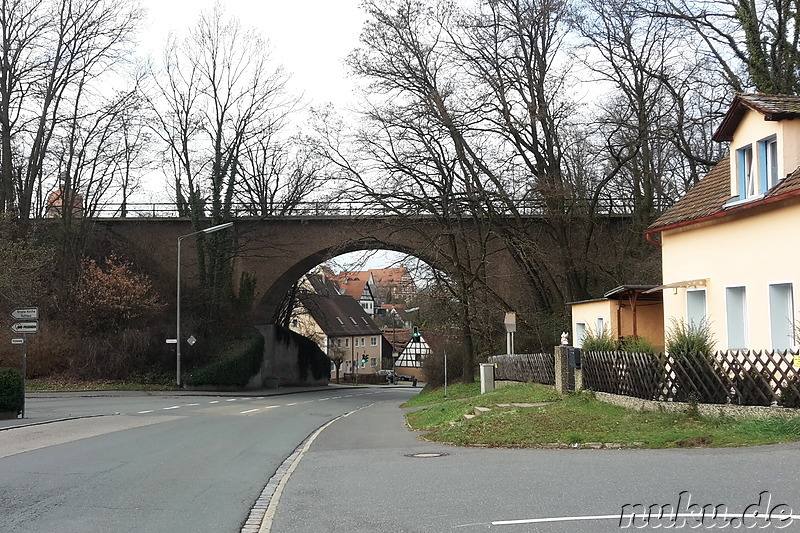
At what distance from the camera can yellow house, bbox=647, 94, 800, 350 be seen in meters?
15.1

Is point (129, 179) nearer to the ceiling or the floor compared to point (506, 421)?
nearer to the ceiling

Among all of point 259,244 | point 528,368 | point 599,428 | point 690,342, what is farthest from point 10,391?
point 259,244

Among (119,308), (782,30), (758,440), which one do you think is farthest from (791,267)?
(119,308)

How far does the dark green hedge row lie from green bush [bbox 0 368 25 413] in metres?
20.9

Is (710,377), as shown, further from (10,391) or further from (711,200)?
(10,391)

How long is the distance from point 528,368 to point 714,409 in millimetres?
13555

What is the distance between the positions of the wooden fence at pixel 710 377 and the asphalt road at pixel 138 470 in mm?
6787

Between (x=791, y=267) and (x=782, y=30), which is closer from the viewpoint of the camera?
(x=791, y=267)

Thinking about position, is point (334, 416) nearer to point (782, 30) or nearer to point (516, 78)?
point (516, 78)

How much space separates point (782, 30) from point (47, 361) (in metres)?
35.1

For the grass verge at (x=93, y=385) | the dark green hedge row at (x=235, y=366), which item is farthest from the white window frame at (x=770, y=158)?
the dark green hedge row at (x=235, y=366)

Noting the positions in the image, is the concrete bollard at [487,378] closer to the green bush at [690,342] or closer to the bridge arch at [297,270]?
the bridge arch at [297,270]

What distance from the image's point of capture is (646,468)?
394 inches

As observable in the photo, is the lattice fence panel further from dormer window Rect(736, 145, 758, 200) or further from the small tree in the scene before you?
the small tree
